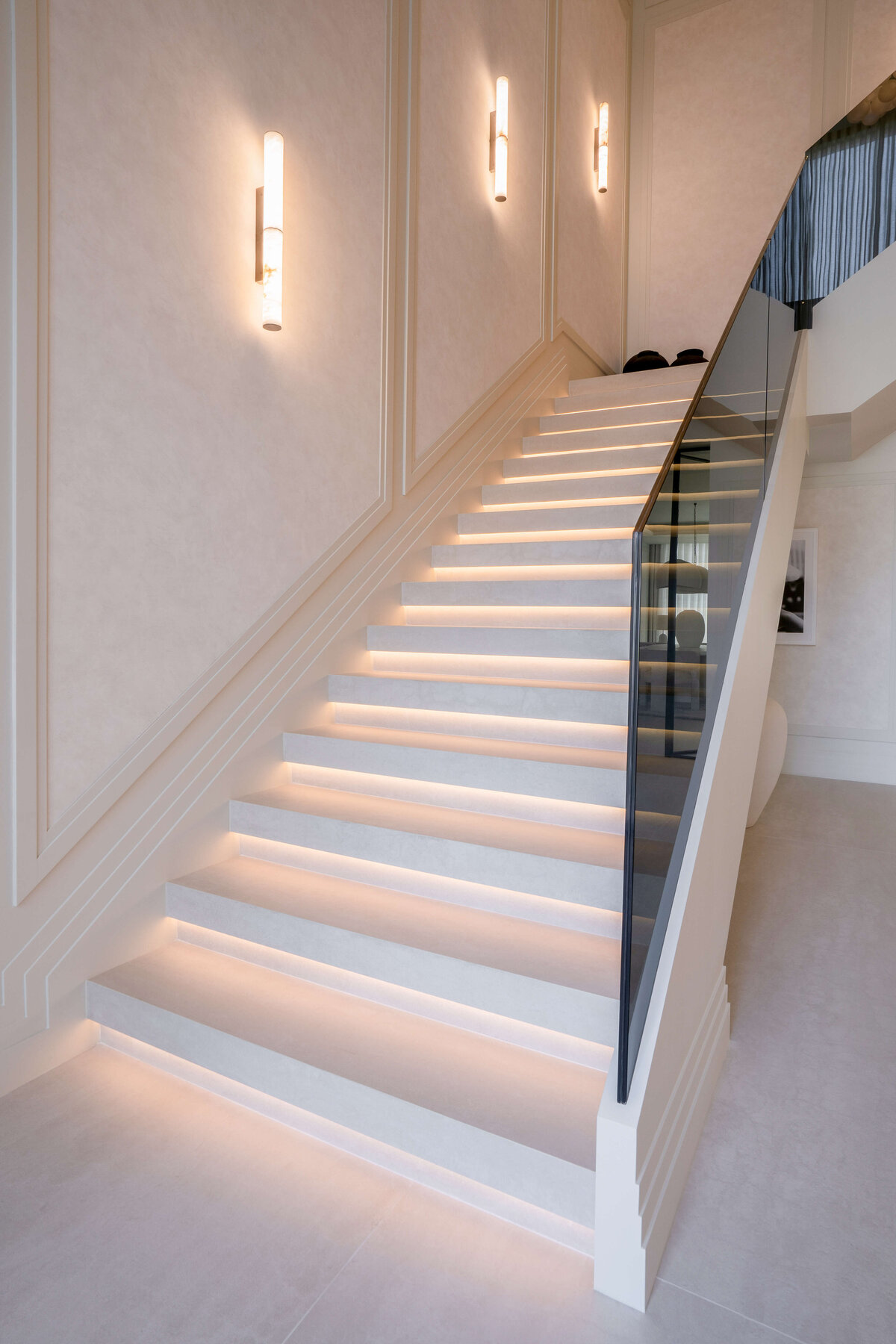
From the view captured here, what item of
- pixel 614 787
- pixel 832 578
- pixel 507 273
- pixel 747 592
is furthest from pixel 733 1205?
pixel 832 578

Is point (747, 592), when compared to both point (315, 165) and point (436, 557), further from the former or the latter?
point (315, 165)

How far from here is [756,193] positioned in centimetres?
695

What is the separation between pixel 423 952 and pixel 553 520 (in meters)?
2.60

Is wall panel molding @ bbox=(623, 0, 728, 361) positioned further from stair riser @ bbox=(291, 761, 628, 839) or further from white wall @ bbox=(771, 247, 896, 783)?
stair riser @ bbox=(291, 761, 628, 839)

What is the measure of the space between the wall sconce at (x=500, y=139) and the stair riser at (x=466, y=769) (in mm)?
3721

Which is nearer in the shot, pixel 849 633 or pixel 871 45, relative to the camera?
pixel 871 45

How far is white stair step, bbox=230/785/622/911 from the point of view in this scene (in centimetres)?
228

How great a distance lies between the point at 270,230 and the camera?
9.74ft

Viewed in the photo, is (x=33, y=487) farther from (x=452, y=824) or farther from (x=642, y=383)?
(x=642, y=383)

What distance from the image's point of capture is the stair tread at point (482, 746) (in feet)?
8.87

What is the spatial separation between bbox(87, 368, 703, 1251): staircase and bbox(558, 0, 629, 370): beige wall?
3453mm

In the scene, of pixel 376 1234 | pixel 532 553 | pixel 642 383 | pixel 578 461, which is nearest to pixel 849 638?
pixel 642 383

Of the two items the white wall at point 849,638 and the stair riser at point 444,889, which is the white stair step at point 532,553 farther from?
the white wall at point 849,638

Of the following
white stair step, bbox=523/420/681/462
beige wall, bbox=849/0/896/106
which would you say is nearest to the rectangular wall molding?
white stair step, bbox=523/420/681/462
